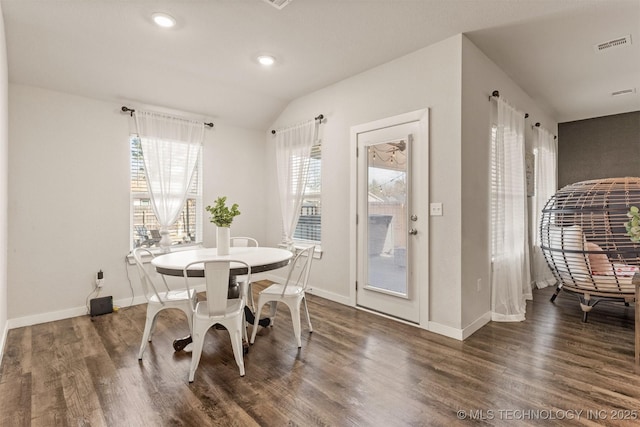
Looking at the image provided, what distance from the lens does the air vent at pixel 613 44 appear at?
2.94 m

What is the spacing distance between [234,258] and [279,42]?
2.02 metres

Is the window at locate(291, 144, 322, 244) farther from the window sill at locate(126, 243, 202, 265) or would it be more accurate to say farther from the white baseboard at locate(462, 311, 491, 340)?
the white baseboard at locate(462, 311, 491, 340)

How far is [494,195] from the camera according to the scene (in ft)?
11.0

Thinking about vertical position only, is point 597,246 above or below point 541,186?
below

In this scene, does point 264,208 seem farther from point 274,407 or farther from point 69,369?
point 274,407

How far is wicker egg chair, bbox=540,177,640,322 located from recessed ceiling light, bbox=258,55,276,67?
3.55 m

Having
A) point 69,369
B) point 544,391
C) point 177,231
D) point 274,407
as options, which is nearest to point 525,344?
point 544,391

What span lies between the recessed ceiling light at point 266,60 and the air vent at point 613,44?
3.15m

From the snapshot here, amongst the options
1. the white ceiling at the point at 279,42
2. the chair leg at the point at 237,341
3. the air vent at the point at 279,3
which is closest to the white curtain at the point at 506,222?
the white ceiling at the point at 279,42

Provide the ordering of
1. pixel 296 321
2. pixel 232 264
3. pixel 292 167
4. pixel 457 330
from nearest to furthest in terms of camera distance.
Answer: pixel 232 264
pixel 296 321
pixel 457 330
pixel 292 167

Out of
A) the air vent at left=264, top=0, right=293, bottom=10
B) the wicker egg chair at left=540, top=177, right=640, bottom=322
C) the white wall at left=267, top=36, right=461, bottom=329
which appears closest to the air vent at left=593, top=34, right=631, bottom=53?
the wicker egg chair at left=540, top=177, right=640, bottom=322

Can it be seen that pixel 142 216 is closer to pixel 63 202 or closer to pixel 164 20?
pixel 63 202

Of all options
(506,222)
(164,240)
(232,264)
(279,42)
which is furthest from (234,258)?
(506,222)

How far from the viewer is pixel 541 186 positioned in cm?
461
